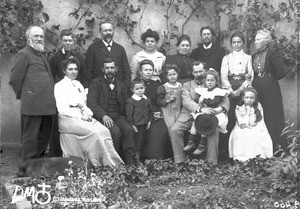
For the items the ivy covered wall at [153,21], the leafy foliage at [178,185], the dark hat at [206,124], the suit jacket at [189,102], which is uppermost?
the ivy covered wall at [153,21]

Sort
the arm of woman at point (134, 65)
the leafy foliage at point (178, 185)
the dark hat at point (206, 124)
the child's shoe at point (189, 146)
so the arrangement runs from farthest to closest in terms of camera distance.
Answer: the arm of woman at point (134, 65) < the child's shoe at point (189, 146) < the dark hat at point (206, 124) < the leafy foliage at point (178, 185)

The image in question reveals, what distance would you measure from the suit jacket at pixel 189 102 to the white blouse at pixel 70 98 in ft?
3.98

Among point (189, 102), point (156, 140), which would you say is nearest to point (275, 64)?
point (189, 102)

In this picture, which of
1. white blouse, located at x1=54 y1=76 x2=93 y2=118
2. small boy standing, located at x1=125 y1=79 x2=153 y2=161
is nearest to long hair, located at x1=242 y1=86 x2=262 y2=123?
small boy standing, located at x1=125 y1=79 x2=153 y2=161

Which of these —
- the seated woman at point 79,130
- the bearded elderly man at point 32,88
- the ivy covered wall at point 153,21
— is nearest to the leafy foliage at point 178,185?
the seated woman at point 79,130

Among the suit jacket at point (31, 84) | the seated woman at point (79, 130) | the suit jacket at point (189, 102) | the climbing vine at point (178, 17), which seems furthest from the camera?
the climbing vine at point (178, 17)

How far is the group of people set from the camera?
700 centimetres

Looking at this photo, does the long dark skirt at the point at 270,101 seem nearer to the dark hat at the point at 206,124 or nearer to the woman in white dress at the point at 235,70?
the woman in white dress at the point at 235,70

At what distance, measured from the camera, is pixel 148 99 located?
7566 millimetres

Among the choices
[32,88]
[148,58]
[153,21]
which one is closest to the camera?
[32,88]

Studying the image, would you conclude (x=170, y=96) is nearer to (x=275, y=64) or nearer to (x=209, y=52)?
(x=209, y=52)

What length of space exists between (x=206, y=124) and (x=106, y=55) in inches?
63.4

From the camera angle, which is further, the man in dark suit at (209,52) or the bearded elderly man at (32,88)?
the man in dark suit at (209,52)

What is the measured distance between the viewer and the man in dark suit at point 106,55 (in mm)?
7883
